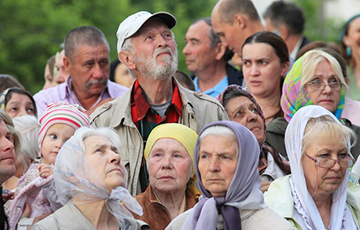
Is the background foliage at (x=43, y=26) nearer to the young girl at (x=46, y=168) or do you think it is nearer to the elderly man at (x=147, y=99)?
the elderly man at (x=147, y=99)

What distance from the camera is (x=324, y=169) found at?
644 cm

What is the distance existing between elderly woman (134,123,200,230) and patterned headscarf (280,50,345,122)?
1.38 metres

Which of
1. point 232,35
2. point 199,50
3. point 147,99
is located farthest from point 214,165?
point 199,50

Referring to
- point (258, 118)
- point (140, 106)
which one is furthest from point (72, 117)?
point (258, 118)

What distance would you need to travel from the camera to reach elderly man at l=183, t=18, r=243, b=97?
10.5 metres

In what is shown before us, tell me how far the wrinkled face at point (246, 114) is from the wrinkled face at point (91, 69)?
2272 mm

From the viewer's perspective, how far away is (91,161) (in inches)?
239

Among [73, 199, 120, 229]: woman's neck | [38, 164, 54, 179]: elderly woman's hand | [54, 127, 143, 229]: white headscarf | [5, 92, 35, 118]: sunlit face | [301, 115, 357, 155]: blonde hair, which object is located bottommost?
[73, 199, 120, 229]: woman's neck

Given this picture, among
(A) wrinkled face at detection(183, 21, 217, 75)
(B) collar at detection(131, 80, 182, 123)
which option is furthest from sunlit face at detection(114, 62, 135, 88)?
(B) collar at detection(131, 80, 182, 123)

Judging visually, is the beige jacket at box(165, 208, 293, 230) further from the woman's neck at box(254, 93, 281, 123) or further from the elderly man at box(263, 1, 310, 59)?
the elderly man at box(263, 1, 310, 59)

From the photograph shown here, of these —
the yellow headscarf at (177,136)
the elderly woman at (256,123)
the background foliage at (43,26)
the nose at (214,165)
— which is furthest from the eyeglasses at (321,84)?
the background foliage at (43,26)

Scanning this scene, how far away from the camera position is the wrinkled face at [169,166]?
667cm

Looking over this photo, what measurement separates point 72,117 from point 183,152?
1036 mm

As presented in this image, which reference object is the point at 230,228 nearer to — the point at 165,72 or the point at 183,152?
the point at 183,152
